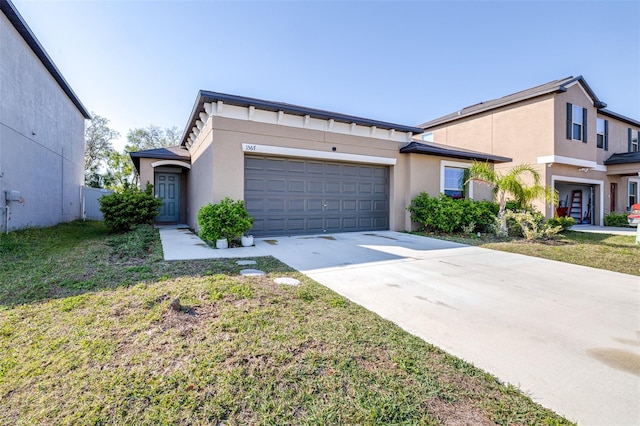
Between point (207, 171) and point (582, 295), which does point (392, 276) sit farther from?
point (207, 171)

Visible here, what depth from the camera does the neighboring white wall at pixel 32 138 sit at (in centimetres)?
790

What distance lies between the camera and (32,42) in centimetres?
907

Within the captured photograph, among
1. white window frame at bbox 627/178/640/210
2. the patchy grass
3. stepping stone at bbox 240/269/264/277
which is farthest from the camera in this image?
white window frame at bbox 627/178/640/210

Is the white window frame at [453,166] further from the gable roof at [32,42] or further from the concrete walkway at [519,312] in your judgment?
the gable roof at [32,42]

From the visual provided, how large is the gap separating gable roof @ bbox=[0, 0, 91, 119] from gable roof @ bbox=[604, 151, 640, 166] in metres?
25.9

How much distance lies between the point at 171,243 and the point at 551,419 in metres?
8.03

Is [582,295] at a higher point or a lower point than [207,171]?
lower

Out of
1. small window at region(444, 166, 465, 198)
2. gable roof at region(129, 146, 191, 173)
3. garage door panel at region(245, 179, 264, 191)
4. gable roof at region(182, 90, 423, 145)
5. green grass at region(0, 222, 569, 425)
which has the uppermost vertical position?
gable roof at region(182, 90, 423, 145)

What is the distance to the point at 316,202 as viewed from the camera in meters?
9.47

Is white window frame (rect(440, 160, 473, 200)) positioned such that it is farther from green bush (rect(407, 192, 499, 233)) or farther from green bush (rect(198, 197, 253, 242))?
green bush (rect(198, 197, 253, 242))

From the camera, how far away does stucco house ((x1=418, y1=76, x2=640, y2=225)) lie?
13422 millimetres

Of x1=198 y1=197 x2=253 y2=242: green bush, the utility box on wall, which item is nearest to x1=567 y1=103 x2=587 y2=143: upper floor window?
x1=198 y1=197 x2=253 y2=242: green bush

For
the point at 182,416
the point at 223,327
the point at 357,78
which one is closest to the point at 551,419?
the point at 182,416

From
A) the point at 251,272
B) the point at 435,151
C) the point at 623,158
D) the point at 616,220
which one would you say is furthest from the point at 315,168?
the point at 623,158
